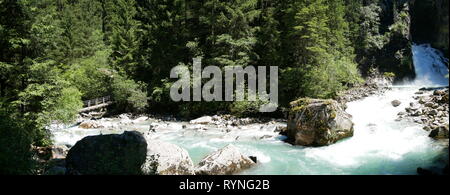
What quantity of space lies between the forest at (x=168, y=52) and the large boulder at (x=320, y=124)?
737 cm

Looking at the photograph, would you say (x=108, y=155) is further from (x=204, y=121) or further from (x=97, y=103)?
(x=97, y=103)

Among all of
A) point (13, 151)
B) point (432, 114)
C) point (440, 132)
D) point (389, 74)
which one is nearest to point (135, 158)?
point (13, 151)

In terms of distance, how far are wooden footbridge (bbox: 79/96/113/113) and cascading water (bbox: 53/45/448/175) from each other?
571 cm

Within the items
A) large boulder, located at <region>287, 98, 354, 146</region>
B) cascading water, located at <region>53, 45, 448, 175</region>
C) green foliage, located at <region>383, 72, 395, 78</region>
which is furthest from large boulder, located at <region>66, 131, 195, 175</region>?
green foliage, located at <region>383, 72, 395, 78</region>

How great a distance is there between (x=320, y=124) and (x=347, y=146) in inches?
55.4

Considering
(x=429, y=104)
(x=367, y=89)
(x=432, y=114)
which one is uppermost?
(x=367, y=89)

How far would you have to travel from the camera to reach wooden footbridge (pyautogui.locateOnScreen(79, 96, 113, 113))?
2441 cm

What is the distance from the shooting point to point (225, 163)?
9.12 m

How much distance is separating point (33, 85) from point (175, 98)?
13.8 m

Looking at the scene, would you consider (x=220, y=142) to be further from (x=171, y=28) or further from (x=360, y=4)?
(x=360, y=4)

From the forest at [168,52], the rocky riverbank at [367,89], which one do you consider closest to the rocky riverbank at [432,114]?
the rocky riverbank at [367,89]

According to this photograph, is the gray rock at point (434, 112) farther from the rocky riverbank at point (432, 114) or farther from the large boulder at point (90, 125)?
the large boulder at point (90, 125)

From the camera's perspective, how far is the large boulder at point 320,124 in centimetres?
1219

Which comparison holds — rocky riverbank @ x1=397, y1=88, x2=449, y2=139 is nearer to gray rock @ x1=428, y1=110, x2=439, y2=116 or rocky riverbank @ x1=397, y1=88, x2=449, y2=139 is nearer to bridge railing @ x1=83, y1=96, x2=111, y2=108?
gray rock @ x1=428, y1=110, x2=439, y2=116
